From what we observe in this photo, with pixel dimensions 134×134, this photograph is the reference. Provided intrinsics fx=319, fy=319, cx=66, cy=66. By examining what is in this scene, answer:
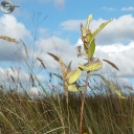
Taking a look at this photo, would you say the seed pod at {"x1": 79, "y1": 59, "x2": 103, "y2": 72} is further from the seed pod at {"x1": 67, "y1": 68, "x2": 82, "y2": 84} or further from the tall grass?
the tall grass

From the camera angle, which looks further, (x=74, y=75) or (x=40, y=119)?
(x=40, y=119)

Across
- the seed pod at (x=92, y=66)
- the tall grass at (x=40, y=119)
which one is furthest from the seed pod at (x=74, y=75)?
the tall grass at (x=40, y=119)

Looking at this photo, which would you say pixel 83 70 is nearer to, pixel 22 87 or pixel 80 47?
pixel 80 47

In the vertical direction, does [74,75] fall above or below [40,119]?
above

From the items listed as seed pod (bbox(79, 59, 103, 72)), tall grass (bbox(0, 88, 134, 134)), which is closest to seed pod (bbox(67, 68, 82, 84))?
seed pod (bbox(79, 59, 103, 72))

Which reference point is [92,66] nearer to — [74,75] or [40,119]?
[74,75]

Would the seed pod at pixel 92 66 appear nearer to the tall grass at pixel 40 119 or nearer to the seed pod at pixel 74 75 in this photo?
the seed pod at pixel 74 75

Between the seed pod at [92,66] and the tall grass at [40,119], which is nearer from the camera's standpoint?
the seed pod at [92,66]

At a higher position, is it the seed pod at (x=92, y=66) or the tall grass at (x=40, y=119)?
the seed pod at (x=92, y=66)

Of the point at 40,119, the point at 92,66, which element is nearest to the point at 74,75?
the point at 92,66
